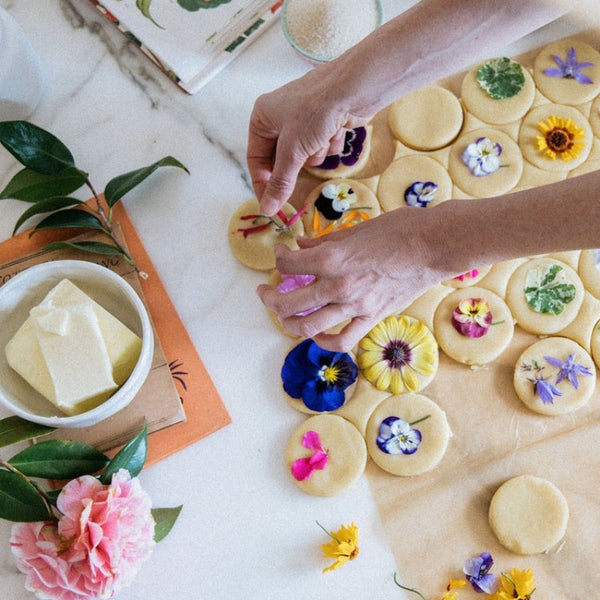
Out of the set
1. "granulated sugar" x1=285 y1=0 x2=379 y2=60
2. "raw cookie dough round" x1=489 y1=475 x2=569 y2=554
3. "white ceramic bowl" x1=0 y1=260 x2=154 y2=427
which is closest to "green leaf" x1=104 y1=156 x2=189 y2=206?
"white ceramic bowl" x1=0 y1=260 x2=154 y2=427

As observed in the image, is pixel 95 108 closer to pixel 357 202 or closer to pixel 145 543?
pixel 357 202

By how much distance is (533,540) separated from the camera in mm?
741

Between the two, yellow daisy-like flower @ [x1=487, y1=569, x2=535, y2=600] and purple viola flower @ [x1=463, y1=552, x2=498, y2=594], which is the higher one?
purple viola flower @ [x1=463, y1=552, x2=498, y2=594]

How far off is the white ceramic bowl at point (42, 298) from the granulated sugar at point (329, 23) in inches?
14.8

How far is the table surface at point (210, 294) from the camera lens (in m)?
0.76

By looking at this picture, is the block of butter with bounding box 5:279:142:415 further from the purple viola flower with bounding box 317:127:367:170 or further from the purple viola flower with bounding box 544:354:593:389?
the purple viola flower with bounding box 544:354:593:389

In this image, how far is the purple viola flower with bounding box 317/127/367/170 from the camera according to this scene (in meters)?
0.83

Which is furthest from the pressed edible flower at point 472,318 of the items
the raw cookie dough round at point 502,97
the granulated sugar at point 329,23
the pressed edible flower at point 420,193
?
the granulated sugar at point 329,23

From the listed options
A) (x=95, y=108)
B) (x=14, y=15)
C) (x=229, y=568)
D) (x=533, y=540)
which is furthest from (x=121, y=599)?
(x=14, y=15)

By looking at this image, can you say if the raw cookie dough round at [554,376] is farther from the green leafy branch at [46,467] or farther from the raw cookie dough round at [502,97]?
the green leafy branch at [46,467]

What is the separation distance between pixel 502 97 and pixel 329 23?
0.24 metres

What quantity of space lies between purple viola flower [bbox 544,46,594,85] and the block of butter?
2.02 ft

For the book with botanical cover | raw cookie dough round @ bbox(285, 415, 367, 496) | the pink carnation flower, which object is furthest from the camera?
the book with botanical cover

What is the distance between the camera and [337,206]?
81 cm
